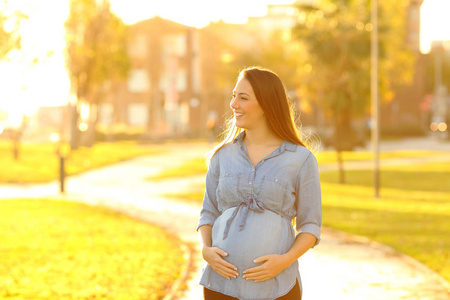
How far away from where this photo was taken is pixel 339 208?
16297 millimetres

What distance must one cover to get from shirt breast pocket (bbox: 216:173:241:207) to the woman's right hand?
25 centimetres

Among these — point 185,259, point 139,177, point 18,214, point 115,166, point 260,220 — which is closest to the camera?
point 260,220

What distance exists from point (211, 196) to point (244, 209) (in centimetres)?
31

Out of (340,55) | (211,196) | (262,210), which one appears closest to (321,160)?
(340,55)

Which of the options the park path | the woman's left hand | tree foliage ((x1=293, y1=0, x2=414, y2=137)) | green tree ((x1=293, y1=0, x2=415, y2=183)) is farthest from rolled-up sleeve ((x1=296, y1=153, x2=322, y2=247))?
tree foliage ((x1=293, y1=0, x2=414, y2=137))

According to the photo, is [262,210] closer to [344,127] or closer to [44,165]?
[44,165]

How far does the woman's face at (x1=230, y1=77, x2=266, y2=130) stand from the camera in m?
3.42

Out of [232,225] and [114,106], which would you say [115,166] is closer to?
[232,225]

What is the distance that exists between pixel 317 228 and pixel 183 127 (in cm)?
7020

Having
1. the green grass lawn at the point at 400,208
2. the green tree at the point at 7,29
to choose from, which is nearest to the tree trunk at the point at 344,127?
the green grass lawn at the point at 400,208

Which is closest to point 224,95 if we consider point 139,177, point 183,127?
point 183,127

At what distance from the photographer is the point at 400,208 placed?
16.4 meters

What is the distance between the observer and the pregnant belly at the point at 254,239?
331 cm

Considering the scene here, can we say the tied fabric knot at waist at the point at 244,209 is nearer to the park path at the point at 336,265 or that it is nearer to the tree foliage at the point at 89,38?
the park path at the point at 336,265
